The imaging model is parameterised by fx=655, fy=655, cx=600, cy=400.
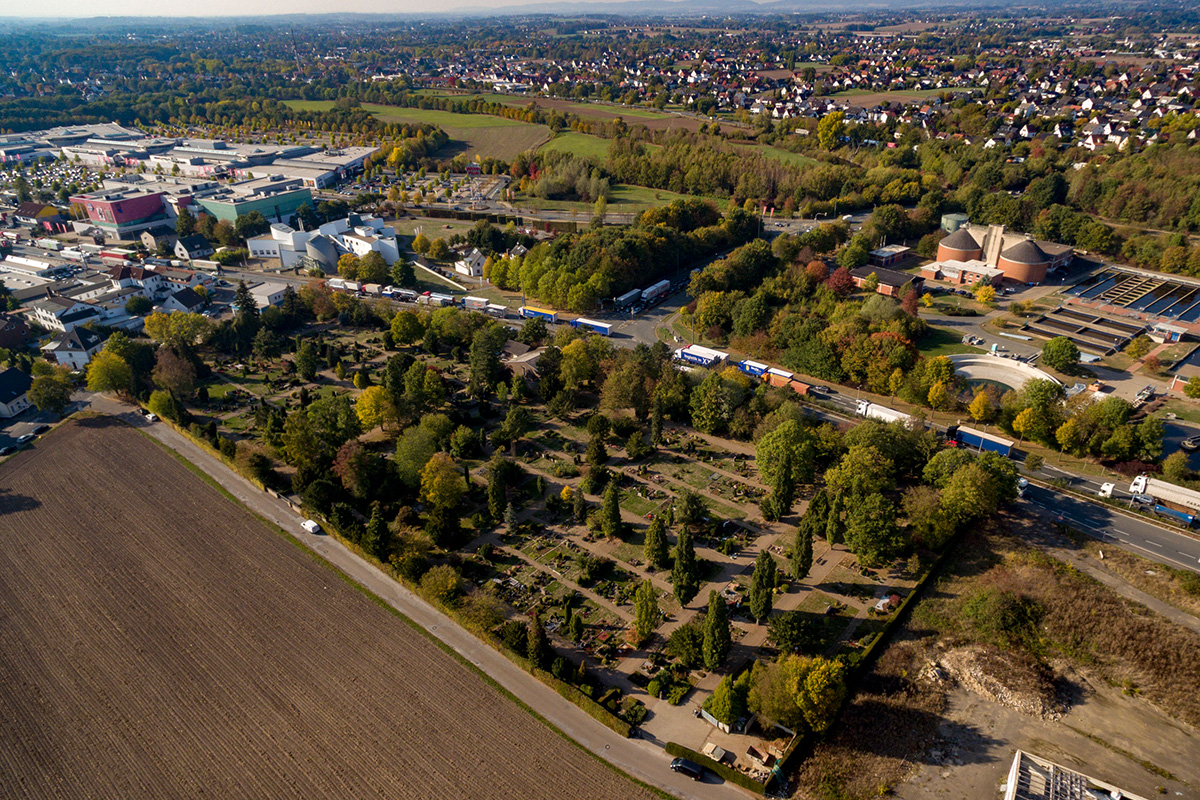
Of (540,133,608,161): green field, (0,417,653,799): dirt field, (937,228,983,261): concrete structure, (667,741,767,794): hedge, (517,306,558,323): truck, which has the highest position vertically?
(540,133,608,161): green field

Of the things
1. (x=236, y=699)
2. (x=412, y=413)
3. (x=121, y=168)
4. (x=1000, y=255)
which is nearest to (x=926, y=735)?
(x=236, y=699)

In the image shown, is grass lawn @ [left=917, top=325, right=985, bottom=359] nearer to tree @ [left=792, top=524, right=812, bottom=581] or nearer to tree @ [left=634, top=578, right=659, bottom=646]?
tree @ [left=792, top=524, right=812, bottom=581]

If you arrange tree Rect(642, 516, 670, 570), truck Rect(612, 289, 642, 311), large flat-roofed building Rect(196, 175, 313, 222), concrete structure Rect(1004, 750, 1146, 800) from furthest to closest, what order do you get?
large flat-roofed building Rect(196, 175, 313, 222)
truck Rect(612, 289, 642, 311)
tree Rect(642, 516, 670, 570)
concrete structure Rect(1004, 750, 1146, 800)

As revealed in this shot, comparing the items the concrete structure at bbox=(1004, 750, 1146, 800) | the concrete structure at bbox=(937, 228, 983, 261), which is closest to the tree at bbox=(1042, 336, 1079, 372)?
the concrete structure at bbox=(937, 228, 983, 261)

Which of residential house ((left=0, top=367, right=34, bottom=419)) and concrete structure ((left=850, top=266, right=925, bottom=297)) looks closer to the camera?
residential house ((left=0, top=367, right=34, bottom=419))

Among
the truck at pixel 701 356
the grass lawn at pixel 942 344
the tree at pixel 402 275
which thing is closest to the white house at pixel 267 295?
the tree at pixel 402 275

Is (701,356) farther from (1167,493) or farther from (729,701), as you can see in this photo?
(729,701)

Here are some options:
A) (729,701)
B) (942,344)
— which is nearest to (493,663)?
(729,701)
